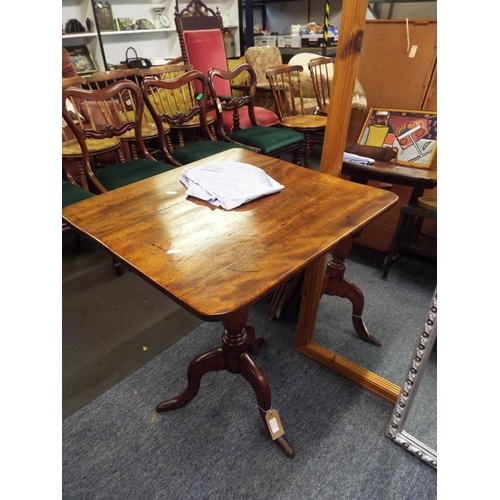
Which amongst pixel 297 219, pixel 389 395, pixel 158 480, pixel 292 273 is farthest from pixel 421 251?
pixel 158 480

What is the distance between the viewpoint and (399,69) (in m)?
1.78

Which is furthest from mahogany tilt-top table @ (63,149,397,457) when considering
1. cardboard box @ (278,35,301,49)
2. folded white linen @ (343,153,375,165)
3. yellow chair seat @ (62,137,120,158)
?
cardboard box @ (278,35,301,49)

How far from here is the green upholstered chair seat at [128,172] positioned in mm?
1946

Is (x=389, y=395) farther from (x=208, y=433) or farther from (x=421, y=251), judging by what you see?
(x=421, y=251)

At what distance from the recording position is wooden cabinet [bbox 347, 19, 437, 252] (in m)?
1.66

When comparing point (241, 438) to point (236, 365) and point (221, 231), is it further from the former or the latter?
point (221, 231)

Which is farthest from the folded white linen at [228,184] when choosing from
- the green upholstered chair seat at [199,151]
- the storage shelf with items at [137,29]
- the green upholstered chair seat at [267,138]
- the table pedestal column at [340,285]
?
the storage shelf with items at [137,29]

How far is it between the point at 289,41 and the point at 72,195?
448 cm

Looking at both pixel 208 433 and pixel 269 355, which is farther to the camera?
pixel 269 355

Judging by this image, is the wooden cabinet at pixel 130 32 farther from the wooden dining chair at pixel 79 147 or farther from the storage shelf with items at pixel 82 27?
the wooden dining chair at pixel 79 147

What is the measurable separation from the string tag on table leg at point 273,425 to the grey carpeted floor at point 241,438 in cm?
8

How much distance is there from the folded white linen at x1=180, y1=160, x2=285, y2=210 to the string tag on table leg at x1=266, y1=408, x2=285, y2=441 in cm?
70

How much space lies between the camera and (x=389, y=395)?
1355 mm
